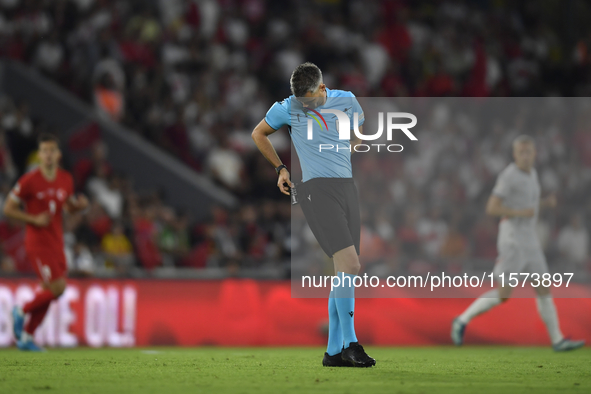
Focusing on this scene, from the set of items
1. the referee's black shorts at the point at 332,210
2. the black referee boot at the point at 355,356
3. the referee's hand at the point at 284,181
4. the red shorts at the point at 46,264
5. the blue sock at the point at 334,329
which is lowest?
the black referee boot at the point at 355,356

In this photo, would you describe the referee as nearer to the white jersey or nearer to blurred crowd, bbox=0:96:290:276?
the white jersey

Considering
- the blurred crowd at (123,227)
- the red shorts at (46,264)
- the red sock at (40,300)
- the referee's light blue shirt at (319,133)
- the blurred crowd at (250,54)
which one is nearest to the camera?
the referee's light blue shirt at (319,133)

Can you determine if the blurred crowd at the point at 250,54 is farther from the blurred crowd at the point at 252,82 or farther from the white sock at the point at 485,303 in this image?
the white sock at the point at 485,303

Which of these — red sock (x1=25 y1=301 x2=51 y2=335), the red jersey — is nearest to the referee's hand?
the red jersey

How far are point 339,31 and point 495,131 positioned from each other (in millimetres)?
5821

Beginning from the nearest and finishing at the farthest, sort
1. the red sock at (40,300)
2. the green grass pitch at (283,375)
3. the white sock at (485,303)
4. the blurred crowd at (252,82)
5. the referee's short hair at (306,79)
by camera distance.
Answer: the green grass pitch at (283,375) < the referee's short hair at (306,79) < the red sock at (40,300) < the white sock at (485,303) < the blurred crowd at (252,82)

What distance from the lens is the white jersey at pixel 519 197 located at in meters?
9.53

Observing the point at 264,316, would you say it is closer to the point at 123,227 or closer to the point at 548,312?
the point at 123,227

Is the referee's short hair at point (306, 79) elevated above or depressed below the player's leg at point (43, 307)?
above

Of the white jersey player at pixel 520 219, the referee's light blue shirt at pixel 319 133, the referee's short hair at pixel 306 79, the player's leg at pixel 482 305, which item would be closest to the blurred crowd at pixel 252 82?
the player's leg at pixel 482 305

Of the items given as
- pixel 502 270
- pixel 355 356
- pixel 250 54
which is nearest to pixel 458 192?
pixel 502 270

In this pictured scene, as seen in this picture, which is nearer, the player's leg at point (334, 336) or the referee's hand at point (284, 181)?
the referee's hand at point (284, 181)

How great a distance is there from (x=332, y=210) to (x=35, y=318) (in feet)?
14.8

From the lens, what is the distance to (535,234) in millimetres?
9633
